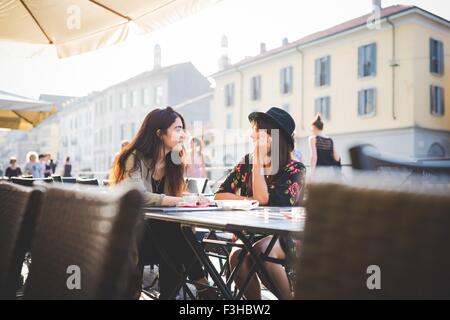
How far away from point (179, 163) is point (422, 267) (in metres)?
2.75

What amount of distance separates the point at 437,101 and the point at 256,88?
11563 millimetres

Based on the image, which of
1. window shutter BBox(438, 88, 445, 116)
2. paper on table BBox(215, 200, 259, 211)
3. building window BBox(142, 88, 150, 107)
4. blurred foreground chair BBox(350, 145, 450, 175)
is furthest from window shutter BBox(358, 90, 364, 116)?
blurred foreground chair BBox(350, 145, 450, 175)

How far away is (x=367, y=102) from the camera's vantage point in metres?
23.8

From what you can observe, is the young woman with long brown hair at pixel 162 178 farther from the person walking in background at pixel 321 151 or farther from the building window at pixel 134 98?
the building window at pixel 134 98

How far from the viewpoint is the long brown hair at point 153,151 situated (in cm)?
298

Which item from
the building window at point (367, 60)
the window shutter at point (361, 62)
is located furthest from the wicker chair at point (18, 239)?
the window shutter at point (361, 62)

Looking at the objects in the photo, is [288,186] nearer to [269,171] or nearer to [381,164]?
[269,171]

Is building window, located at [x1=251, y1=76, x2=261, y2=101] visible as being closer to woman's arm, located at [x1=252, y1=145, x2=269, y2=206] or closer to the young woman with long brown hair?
the young woman with long brown hair

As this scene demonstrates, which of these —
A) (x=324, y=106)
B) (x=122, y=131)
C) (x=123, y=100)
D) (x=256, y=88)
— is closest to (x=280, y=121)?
(x=324, y=106)

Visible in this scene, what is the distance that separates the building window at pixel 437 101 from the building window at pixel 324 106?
5449mm

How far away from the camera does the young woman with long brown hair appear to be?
2766mm

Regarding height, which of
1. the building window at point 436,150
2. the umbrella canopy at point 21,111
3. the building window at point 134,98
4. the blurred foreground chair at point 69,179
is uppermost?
the building window at point 134,98

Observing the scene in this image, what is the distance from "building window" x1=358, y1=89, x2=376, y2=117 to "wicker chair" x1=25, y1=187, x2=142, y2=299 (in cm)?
2385

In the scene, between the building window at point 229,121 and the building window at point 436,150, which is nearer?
the building window at point 436,150
